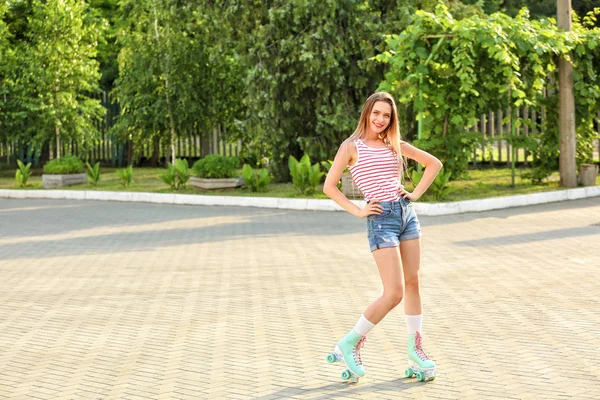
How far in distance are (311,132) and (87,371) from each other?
1771cm

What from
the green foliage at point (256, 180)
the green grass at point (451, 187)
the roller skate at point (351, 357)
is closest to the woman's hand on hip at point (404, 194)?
the roller skate at point (351, 357)

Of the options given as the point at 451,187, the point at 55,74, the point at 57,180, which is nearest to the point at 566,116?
the point at 451,187

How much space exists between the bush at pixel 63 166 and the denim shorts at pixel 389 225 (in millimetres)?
19972

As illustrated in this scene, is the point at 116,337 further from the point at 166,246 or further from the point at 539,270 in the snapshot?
the point at 166,246

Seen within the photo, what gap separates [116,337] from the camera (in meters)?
8.35

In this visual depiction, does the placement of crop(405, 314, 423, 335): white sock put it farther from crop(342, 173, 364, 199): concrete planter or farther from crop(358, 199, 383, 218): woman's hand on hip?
crop(342, 173, 364, 199): concrete planter

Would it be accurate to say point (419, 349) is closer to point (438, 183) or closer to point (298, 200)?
point (438, 183)

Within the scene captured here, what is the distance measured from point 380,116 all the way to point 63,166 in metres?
20.1

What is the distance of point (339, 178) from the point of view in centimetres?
→ 667

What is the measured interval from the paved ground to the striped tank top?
46.1 inches

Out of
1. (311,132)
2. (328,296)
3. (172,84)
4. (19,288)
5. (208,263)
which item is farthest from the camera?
(172,84)

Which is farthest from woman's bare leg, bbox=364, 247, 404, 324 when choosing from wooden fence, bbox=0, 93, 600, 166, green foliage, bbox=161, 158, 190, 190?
wooden fence, bbox=0, 93, 600, 166

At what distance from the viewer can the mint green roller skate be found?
667 centimetres

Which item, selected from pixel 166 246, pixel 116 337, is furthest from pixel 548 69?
pixel 116 337
